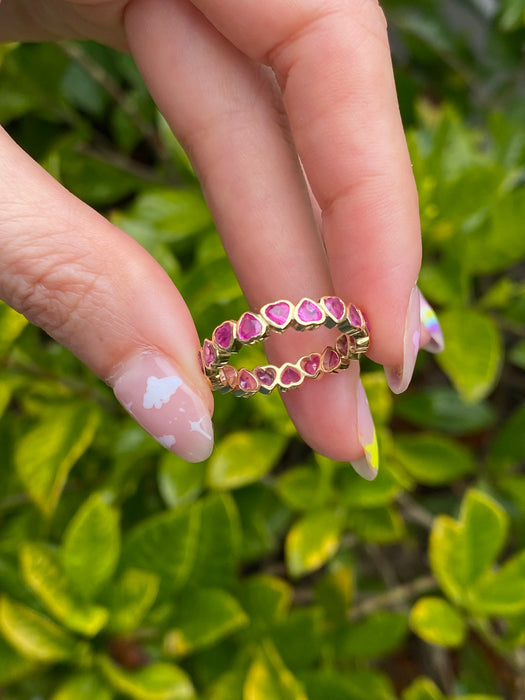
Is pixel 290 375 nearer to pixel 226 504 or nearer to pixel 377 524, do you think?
pixel 226 504

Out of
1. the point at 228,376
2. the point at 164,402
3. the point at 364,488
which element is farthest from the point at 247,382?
the point at 364,488

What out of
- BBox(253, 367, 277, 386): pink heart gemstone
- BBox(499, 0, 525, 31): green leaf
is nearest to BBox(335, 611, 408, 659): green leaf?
BBox(253, 367, 277, 386): pink heart gemstone

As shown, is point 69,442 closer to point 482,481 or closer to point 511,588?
point 511,588

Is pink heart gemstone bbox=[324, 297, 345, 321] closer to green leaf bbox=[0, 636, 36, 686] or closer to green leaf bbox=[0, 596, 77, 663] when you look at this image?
green leaf bbox=[0, 596, 77, 663]

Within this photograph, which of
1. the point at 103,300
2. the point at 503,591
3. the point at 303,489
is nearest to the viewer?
the point at 103,300

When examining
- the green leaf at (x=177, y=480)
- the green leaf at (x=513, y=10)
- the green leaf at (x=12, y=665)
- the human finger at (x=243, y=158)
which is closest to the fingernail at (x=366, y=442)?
the human finger at (x=243, y=158)

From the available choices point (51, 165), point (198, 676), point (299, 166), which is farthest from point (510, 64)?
point (198, 676)
